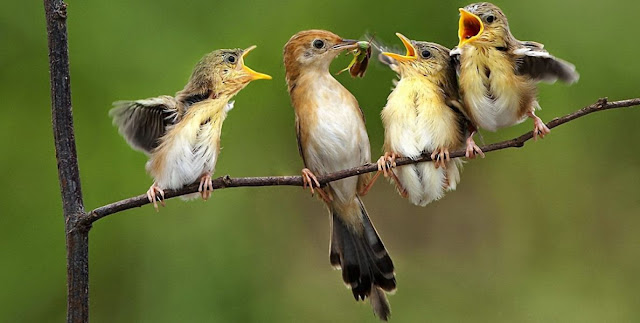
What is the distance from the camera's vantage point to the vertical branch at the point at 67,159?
1.38 m

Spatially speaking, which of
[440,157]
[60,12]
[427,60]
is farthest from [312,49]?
[60,12]

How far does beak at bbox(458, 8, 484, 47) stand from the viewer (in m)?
1.53

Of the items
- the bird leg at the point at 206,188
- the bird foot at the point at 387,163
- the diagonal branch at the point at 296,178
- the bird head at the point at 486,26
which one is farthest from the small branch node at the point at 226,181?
the bird head at the point at 486,26

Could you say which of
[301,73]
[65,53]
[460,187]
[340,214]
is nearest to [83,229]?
[65,53]

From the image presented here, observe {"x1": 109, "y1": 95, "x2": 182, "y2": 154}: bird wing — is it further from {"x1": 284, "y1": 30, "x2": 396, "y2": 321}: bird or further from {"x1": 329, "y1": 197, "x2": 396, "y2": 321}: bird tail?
{"x1": 329, "y1": 197, "x2": 396, "y2": 321}: bird tail

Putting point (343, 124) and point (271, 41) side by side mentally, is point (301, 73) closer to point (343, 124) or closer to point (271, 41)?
point (343, 124)

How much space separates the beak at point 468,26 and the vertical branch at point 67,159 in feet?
2.00

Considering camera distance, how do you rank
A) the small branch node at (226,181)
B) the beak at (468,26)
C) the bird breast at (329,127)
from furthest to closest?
the bird breast at (329,127) → the beak at (468,26) → the small branch node at (226,181)

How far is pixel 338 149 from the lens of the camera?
74.5 inches

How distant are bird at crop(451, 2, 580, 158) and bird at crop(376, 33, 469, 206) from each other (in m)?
0.10

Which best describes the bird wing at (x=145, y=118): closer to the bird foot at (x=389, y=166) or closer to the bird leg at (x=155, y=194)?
the bird leg at (x=155, y=194)

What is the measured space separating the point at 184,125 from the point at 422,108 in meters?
0.43

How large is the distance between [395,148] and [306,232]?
1.45m

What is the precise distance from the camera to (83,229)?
1.43 metres
